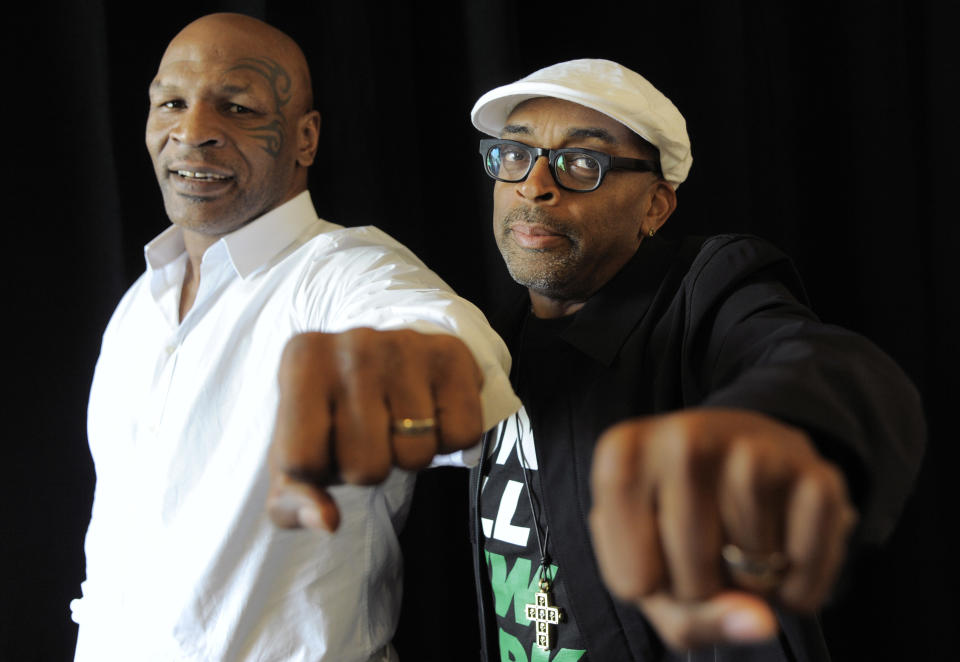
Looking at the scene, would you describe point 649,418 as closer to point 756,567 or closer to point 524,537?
point 756,567

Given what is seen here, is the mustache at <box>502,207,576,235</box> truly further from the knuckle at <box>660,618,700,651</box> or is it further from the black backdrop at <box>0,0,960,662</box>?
the knuckle at <box>660,618,700,651</box>

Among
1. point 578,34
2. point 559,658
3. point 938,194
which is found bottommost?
point 559,658

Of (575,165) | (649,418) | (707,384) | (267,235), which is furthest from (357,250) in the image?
(649,418)

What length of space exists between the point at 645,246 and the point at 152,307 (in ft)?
2.23

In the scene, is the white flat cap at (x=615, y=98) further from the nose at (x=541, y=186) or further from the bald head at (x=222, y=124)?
the bald head at (x=222, y=124)

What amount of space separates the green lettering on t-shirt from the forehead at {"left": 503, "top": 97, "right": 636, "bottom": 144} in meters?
0.52

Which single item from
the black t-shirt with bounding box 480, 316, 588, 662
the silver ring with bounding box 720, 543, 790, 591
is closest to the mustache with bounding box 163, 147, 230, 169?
the black t-shirt with bounding box 480, 316, 588, 662

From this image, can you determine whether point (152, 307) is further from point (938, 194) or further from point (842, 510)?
point (938, 194)

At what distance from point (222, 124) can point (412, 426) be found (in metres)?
0.70

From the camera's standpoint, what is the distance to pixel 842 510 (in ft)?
1.17

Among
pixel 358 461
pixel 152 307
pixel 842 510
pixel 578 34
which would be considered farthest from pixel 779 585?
pixel 578 34

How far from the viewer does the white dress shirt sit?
2.98 ft

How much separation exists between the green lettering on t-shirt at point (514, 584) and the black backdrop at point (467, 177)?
0.37 meters

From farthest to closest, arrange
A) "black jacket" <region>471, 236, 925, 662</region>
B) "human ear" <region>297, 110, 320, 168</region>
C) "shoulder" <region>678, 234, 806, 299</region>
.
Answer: "human ear" <region>297, 110, 320, 168</region>, "shoulder" <region>678, 234, 806, 299</region>, "black jacket" <region>471, 236, 925, 662</region>
